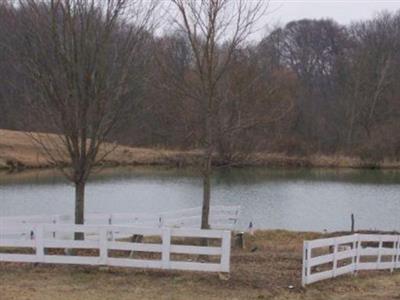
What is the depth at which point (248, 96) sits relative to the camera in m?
19.6

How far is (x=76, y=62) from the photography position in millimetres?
15516

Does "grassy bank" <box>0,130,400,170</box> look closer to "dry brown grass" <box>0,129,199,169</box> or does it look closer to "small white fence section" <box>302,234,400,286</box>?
"dry brown grass" <box>0,129,199,169</box>

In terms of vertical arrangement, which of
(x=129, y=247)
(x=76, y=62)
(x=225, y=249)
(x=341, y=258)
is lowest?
(x=341, y=258)

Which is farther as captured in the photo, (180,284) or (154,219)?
(154,219)

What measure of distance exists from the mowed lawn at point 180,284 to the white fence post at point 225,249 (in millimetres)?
250

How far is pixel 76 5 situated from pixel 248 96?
5925mm

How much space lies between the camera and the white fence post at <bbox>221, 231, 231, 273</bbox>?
13625 mm

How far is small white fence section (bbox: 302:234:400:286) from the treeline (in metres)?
3.91

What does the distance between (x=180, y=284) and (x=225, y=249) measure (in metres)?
1.14

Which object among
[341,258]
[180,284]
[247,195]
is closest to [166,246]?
[180,284]

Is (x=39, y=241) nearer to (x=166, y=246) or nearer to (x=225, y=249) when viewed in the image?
(x=166, y=246)

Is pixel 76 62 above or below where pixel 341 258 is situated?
above

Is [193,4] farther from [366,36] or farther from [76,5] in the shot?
[366,36]

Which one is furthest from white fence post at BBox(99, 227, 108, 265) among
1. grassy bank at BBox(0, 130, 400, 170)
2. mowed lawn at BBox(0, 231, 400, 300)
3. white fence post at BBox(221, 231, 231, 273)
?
grassy bank at BBox(0, 130, 400, 170)
